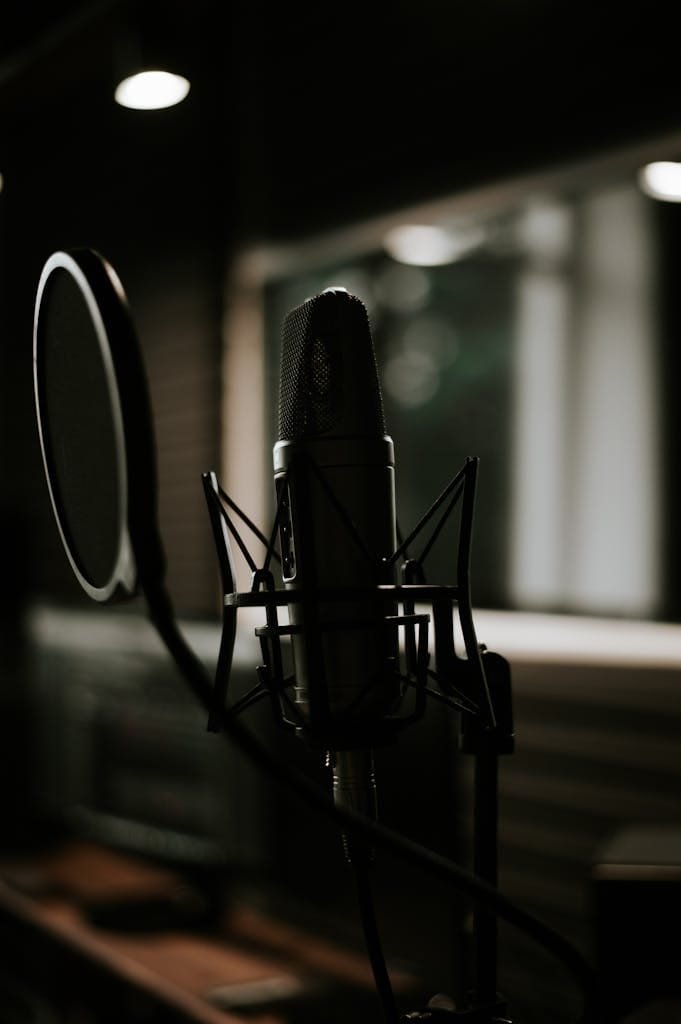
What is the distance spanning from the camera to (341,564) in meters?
0.56

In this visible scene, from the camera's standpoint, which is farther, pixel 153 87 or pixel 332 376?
pixel 153 87

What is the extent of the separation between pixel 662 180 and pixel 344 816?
189 centimetres

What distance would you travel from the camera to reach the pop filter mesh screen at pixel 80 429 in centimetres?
46

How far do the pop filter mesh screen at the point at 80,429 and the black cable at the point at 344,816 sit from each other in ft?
0.12

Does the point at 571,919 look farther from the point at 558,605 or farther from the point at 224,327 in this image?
the point at 224,327

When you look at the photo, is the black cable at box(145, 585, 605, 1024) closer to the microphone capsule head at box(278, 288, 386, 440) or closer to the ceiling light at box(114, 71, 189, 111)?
the microphone capsule head at box(278, 288, 386, 440)

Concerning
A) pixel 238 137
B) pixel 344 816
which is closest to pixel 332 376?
pixel 344 816

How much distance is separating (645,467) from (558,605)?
321mm

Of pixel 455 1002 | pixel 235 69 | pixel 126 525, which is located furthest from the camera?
pixel 235 69

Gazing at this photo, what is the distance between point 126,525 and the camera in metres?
0.44

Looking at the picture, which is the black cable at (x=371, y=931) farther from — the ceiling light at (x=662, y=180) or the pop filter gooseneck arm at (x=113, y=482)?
the ceiling light at (x=662, y=180)

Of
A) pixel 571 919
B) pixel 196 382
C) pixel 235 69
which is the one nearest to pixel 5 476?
pixel 196 382

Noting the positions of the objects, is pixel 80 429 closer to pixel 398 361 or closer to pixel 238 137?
pixel 398 361

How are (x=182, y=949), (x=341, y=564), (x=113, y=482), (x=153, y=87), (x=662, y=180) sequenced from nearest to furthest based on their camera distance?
(x=113, y=482)
(x=341, y=564)
(x=153, y=87)
(x=662, y=180)
(x=182, y=949)
